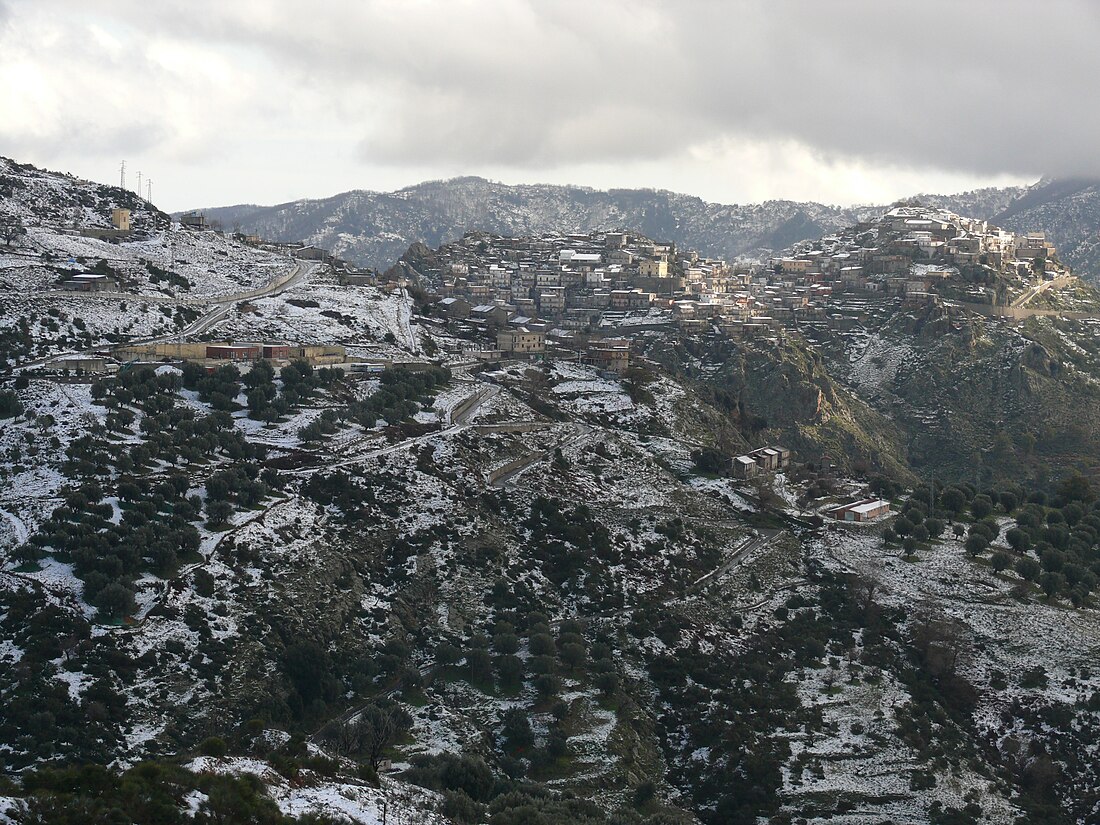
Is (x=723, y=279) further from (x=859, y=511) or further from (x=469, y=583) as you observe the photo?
(x=469, y=583)

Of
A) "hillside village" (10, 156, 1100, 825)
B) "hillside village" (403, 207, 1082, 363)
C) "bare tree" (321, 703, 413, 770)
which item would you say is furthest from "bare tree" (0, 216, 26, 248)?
"bare tree" (321, 703, 413, 770)

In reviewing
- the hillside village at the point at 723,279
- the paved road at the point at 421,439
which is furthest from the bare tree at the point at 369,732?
the hillside village at the point at 723,279

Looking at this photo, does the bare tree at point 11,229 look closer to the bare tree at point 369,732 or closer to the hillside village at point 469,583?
the hillside village at point 469,583

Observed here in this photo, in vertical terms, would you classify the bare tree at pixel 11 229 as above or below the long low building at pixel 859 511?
above

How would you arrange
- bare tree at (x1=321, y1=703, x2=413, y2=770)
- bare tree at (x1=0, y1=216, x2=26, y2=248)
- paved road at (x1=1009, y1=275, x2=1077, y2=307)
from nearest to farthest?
bare tree at (x1=321, y1=703, x2=413, y2=770) < bare tree at (x1=0, y1=216, x2=26, y2=248) < paved road at (x1=1009, y1=275, x2=1077, y2=307)

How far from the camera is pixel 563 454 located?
63906 mm

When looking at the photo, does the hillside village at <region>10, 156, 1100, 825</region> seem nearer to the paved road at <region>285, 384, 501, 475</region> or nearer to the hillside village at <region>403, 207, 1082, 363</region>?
the paved road at <region>285, 384, 501, 475</region>

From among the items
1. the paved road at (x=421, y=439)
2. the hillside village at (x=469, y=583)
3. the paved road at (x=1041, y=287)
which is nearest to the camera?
the hillside village at (x=469, y=583)

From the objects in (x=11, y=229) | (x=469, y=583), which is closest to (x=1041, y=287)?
(x=469, y=583)

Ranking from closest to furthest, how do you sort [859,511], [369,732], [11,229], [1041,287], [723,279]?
[369,732] < [859,511] < [11,229] < [1041,287] < [723,279]

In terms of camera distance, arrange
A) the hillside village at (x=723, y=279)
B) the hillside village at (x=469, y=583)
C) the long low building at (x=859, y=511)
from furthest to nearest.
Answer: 1. the hillside village at (x=723, y=279)
2. the long low building at (x=859, y=511)
3. the hillside village at (x=469, y=583)

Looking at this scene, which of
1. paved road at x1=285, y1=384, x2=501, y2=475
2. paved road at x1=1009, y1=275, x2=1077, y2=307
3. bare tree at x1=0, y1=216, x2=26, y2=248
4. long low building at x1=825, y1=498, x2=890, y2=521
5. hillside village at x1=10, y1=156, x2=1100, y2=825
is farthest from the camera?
paved road at x1=1009, y1=275, x2=1077, y2=307

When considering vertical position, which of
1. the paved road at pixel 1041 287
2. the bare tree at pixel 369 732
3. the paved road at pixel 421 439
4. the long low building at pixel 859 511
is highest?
the paved road at pixel 1041 287

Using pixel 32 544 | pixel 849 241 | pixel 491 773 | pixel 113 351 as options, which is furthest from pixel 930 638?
pixel 849 241
